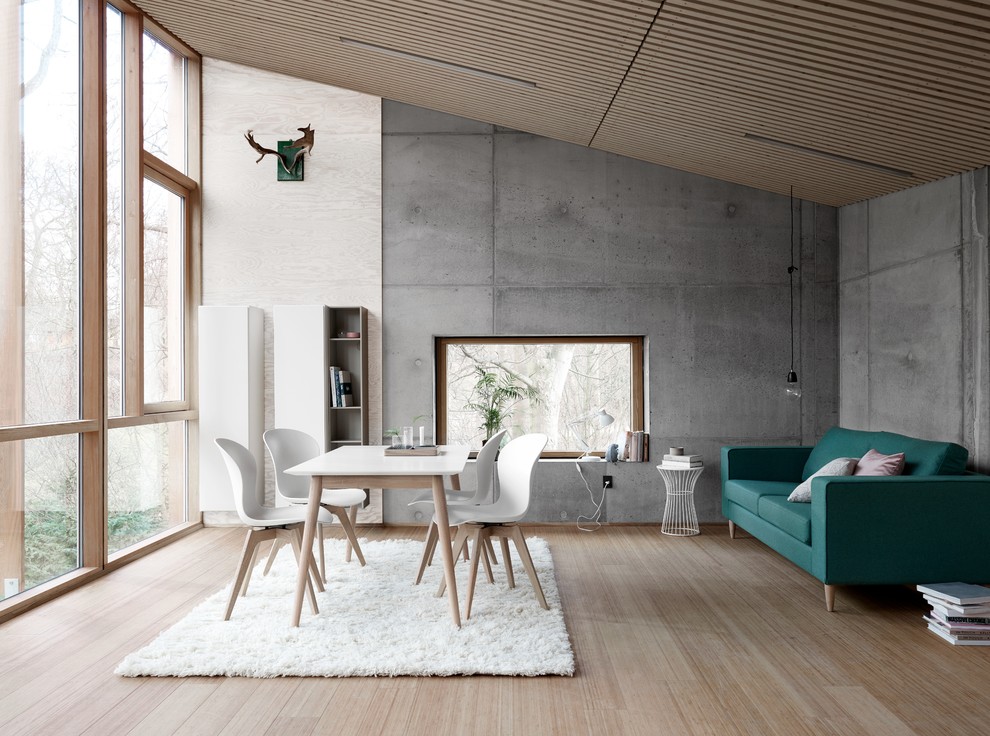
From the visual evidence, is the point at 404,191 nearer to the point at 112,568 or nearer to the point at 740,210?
the point at 740,210

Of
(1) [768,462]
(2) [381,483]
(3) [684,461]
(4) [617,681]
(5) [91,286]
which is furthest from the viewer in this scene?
(3) [684,461]

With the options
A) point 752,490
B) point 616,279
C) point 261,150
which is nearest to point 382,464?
point 752,490

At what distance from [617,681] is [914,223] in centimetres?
409

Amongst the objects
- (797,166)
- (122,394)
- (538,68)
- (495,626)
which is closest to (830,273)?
(797,166)

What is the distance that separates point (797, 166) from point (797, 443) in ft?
7.73

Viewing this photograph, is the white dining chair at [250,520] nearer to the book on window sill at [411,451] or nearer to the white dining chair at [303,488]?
the white dining chair at [303,488]

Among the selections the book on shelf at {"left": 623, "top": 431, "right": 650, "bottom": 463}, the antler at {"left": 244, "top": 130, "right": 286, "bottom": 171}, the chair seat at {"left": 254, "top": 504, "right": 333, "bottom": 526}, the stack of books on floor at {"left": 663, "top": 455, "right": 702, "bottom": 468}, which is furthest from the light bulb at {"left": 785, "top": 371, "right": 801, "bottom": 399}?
the antler at {"left": 244, "top": 130, "right": 286, "bottom": 171}

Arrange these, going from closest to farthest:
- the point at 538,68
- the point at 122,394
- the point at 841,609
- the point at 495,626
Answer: the point at 495,626 → the point at 841,609 → the point at 538,68 → the point at 122,394

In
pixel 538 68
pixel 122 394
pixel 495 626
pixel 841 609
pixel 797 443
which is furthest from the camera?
pixel 797 443

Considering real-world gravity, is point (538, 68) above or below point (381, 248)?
above

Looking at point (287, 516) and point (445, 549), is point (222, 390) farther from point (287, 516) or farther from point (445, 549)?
point (445, 549)

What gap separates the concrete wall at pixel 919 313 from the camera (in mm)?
4941

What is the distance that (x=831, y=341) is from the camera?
6.89 m

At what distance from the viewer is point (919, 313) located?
5531 mm
